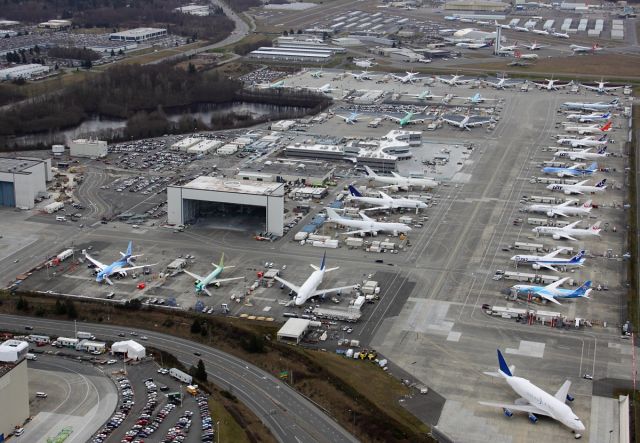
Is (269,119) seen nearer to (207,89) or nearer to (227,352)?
(207,89)

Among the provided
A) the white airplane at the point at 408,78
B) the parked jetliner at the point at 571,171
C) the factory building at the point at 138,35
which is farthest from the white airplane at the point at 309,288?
the factory building at the point at 138,35

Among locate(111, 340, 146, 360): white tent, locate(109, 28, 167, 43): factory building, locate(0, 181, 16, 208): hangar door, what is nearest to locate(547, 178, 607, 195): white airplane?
locate(111, 340, 146, 360): white tent

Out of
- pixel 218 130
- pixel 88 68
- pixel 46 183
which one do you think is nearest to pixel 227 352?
pixel 46 183

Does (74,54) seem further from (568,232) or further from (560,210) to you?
(568,232)

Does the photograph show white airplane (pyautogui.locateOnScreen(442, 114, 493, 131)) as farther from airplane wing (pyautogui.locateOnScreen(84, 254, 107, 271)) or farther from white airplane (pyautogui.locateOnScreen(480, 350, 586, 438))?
white airplane (pyautogui.locateOnScreen(480, 350, 586, 438))

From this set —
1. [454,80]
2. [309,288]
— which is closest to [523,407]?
[309,288]

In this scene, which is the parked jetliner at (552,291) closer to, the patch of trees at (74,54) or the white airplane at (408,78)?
the white airplane at (408,78)
